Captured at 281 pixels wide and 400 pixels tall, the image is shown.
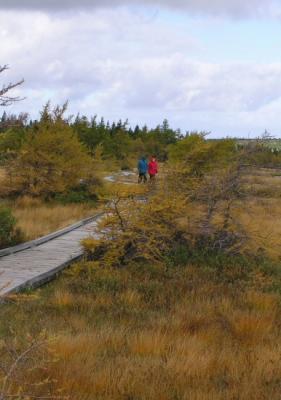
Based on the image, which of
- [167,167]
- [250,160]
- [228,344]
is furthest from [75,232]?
[228,344]

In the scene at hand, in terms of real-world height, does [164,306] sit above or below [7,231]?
below

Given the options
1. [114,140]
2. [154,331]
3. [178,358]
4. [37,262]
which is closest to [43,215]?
[37,262]

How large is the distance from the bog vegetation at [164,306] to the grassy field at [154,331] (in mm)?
18

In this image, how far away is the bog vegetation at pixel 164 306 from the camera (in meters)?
5.24

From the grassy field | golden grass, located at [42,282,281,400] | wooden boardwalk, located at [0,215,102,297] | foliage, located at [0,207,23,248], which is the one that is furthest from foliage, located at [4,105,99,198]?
golden grass, located at [42,282,281,400]

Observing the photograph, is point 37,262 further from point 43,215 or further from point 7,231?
point 43,215

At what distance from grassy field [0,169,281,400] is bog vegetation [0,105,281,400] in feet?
0.06

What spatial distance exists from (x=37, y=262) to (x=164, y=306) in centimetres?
349

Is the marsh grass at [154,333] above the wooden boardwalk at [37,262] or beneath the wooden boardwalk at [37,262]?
beneath

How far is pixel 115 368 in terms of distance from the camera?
18.3ft

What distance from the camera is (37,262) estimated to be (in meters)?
11.2

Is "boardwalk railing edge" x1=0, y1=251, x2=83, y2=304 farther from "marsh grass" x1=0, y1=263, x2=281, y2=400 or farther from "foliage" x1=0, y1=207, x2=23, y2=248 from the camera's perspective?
"foliage" x1=0, y1=207, x2=23, y2=248

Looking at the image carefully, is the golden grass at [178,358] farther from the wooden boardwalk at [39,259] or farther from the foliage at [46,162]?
the foliage at [46,162]

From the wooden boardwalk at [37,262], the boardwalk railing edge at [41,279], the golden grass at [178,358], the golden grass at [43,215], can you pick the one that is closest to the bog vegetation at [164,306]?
the golden grass at [178,358]
